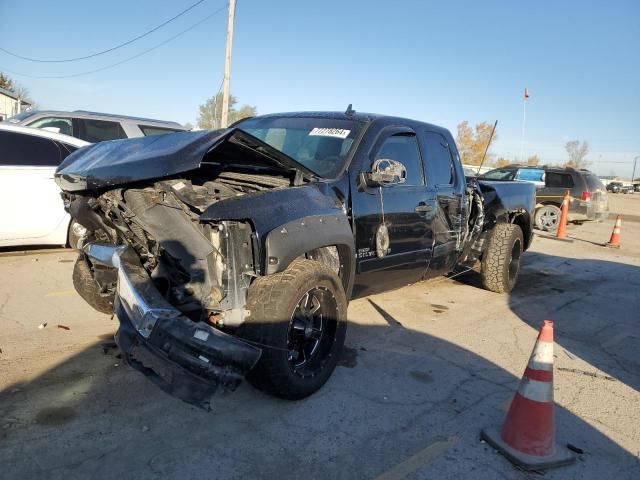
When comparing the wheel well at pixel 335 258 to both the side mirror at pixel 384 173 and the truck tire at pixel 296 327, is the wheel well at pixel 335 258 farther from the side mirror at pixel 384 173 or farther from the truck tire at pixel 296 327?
the side mirror at pixel 384 173

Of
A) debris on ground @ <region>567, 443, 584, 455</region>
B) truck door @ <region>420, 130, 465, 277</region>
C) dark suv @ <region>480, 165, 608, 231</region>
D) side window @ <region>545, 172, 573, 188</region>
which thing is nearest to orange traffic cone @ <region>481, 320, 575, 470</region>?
debris on ground @ <region>567, 443, 584, 455</region>

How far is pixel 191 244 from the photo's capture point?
3078 millimetres

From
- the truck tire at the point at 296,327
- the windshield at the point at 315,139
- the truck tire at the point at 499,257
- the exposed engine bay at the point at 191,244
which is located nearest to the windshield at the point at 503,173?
the truck tire at the point at 499,257

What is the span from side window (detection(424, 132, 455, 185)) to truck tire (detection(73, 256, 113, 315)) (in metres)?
3.20

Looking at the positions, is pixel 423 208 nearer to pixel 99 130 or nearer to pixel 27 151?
pixel 27 151

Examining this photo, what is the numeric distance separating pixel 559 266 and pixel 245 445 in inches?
308

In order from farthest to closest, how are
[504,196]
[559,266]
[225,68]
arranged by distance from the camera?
[225,68]
[559,266]
[504,196]

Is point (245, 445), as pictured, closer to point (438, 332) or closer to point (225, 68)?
point (438, 332)

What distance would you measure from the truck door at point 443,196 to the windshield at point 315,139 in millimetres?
1044

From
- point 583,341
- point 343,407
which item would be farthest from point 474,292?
point 343,407

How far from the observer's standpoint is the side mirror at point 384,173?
154 inches

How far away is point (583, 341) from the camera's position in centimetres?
503

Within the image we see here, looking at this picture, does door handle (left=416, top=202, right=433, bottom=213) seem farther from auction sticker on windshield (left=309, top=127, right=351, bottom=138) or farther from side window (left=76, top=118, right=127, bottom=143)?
side window (left=76, top=118, right=127, bottom=143)

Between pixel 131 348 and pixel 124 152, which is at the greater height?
pixel 124 152
